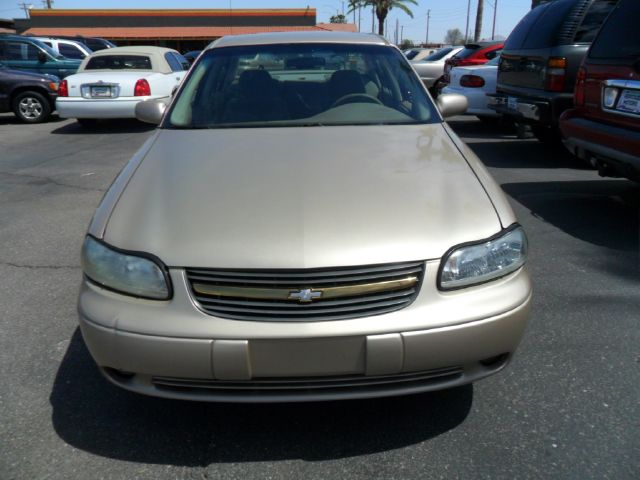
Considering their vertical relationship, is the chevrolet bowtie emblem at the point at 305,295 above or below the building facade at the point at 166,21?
below

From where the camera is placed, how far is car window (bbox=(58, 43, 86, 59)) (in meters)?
13.9

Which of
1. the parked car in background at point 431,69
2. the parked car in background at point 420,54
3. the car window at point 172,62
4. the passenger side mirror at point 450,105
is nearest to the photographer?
the passenger side mirror at point 450,105

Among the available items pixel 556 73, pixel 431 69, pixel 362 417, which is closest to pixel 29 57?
pixel 431 69

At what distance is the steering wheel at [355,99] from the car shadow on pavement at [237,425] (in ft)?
5.75

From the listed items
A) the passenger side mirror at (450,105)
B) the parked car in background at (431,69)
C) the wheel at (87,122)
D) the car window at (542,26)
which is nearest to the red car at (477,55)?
the parked car in background at (431,69)

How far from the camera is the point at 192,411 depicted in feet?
7.91

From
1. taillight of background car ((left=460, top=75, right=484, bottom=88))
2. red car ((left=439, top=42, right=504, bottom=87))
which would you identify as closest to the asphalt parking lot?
taillight of background car ((left=460, top=75, right=484, bottom=88))

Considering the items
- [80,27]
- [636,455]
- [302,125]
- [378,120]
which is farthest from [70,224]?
[80,27]

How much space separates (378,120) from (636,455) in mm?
2034

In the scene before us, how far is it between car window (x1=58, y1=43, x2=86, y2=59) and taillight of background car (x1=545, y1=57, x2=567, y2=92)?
11659 millimetres

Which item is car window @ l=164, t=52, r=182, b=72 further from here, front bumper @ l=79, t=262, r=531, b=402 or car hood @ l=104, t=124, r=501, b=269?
front bumper @ l=79, t=262, r=531, b=402

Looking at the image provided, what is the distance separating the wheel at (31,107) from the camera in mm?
11195

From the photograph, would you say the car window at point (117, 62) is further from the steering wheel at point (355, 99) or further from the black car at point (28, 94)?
the steering wheel at point (355, 99)

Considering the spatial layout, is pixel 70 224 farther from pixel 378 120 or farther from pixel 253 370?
pixel 253 370
